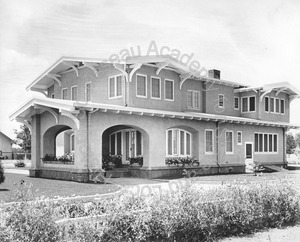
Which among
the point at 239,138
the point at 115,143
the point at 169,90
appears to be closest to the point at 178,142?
the point at 169,90

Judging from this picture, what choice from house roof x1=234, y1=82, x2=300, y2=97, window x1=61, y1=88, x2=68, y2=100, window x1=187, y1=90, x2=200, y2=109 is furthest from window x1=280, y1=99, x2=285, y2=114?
window x1=61, y1=88, x2=68, y2=100

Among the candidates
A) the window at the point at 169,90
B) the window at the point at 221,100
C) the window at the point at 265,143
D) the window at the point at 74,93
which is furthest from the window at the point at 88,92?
the window at the point at 265,143

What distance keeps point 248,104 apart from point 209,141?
7.03 m

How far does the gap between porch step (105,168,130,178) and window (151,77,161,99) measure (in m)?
4.60

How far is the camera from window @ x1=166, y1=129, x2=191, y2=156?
77.4 feet

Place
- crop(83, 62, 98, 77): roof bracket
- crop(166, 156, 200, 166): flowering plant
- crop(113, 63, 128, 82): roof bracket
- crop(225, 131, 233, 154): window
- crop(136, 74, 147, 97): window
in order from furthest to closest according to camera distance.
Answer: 1. crop(225, 131, 233, 154): window
2. crop(166, 156, 200, 166): flowering plant
3. crop(83, 62, 98, 77): roof bracket
4. crop(136, 74, 147, 97): window
5. crop(113, 63, 128, 82): roof bracket

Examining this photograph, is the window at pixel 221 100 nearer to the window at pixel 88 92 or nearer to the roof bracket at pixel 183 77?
the roof bracket at pixel 183 77

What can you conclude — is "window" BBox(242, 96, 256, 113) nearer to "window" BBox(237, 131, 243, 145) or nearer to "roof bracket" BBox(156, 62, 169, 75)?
"window" BBox(237, 131, 243, 145)

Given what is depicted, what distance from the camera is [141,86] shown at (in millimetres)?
21328

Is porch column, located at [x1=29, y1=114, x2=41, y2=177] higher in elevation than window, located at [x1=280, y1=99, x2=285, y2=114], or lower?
lower

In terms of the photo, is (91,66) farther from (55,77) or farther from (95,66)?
(55,77)

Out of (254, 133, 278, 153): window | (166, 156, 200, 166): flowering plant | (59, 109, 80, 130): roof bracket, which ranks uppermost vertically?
(59, 109, 80, 130): roof bracket

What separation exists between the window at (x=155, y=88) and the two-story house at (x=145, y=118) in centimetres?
6

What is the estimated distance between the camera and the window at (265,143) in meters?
28.7
